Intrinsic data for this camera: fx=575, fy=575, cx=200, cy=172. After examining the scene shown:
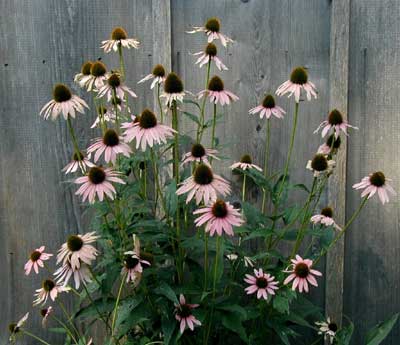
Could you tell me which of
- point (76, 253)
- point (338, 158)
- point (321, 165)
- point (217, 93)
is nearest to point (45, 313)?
point (76, 253)

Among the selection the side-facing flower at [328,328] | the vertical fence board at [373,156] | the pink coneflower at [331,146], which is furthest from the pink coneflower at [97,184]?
the vertical fence board at [373,156]

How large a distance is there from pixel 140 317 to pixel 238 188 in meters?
0.76

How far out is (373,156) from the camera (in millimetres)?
2322

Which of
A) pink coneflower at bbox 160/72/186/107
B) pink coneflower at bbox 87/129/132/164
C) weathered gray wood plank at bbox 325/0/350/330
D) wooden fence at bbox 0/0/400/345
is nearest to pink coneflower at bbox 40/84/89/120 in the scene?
pink coneflower at bbox 87/129/132/164

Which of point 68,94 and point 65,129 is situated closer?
point 68,94

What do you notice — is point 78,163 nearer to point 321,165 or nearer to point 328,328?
point 321,165

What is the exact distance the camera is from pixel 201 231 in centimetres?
201

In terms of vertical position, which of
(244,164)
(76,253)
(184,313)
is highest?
(244,164)

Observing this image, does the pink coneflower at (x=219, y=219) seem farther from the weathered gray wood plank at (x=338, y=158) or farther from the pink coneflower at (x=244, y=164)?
the weathered gray wood plank at (x=338, y=158)

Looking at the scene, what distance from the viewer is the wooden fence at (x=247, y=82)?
7.36ft

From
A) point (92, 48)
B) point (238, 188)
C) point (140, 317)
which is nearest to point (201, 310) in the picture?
point (140, 317)

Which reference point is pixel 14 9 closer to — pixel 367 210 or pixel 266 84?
pixel 266 84

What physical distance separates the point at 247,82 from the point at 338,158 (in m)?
0.47

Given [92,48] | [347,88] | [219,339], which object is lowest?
[219,339]
